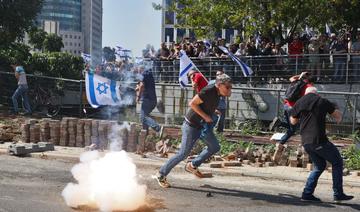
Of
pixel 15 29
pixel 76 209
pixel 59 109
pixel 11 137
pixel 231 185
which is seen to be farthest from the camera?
pixel 15 29

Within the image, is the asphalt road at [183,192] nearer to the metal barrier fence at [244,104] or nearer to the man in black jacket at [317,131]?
the man in black jacket at [317,131]

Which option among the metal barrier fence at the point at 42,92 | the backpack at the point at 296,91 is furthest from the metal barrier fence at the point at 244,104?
the backpack at the point at 296,91

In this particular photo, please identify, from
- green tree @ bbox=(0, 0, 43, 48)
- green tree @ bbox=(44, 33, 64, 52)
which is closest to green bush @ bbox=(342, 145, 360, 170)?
green tree @ bbox=(0, 0, 43, 48)

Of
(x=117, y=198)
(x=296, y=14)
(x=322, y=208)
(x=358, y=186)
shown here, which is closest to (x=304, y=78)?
(x=358, y=186)

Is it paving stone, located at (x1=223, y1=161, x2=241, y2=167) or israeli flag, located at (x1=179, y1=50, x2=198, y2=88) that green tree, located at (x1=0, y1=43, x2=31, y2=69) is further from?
paving stone, located at (x1=223, y1=161, x2=241, y2=167)

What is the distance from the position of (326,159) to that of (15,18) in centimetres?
1766

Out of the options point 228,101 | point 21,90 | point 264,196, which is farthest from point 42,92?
point 264,196

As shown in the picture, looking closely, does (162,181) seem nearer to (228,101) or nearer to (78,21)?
(228,101)

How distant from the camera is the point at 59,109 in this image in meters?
18.8

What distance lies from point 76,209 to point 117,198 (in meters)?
0.52

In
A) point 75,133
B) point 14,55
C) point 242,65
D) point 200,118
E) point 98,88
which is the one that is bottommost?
point 75,133

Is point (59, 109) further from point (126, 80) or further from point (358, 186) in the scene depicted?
point (358, 186)

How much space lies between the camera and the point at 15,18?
2244 centimetres

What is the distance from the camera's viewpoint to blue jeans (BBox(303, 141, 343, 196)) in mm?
7538
